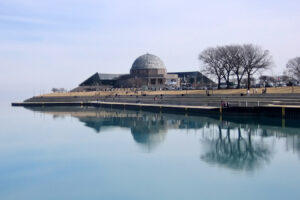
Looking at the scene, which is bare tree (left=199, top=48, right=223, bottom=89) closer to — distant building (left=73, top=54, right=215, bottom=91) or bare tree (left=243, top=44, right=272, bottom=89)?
bare tree (left=243, top=44, right=272, bottom=89)

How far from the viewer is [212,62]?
6072cm

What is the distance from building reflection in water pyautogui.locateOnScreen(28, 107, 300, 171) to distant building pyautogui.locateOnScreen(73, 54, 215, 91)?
5738cm

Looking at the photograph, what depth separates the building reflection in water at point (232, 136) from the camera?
1908 centimetres

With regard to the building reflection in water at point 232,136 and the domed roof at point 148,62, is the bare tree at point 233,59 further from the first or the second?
the domed roof at point 148,62

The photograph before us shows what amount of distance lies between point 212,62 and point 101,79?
53350 mm

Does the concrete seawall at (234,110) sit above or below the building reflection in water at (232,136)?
above

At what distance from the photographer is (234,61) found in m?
57.6

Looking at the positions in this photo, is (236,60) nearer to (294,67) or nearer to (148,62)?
(294,67)

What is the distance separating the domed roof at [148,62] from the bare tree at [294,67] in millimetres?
46039

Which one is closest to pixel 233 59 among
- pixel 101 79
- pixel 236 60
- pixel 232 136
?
pixel 236 60

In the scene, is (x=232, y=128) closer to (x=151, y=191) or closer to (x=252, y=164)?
(x=252, y=164)

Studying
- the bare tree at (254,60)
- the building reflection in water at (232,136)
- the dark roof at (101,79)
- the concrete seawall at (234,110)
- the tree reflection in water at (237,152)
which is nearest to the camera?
the tree reflection in water at (237,152)

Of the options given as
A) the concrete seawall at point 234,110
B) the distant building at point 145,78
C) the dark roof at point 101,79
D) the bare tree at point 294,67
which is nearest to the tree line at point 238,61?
the bare tree at point 294,67

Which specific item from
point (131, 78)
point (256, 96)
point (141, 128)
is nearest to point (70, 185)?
point (141, 128)
